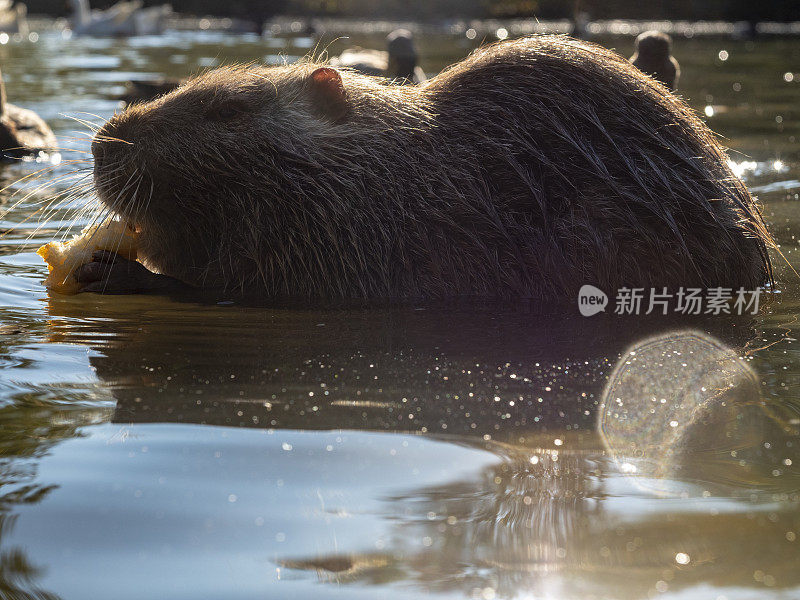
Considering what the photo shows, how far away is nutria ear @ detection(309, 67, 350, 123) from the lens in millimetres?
4285

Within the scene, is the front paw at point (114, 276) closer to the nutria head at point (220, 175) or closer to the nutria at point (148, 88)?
the nutria head at point (220, 175)

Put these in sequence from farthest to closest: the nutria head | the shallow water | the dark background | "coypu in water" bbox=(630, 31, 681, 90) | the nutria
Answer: the dark background, the nutria, "coypu in water" bbox=(630, 31, 681, 90), the nutria head, the shallow water

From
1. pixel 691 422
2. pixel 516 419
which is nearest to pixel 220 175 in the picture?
pixel 516 419

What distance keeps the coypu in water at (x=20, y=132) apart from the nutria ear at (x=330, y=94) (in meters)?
3.97

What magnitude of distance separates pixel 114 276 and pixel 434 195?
52.1 inches

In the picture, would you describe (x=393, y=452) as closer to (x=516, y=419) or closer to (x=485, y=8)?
(x=516, y=419)

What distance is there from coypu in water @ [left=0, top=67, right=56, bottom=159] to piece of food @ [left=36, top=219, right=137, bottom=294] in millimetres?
3664

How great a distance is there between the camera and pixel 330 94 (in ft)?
14.1

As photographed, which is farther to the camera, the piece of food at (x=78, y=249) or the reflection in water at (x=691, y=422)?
the piece of food at (x=78, y=249)

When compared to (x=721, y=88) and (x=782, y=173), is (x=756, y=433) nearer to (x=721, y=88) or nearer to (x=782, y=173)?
(x=782, y=173)

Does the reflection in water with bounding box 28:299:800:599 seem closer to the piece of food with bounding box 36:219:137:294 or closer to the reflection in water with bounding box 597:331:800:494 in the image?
the reflection in water with bounding box 597:331:800:494

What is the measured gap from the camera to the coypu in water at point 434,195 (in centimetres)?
405

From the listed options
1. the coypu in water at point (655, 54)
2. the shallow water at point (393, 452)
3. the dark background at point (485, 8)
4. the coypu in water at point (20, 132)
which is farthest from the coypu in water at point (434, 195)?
the dark background at point (485, 8)

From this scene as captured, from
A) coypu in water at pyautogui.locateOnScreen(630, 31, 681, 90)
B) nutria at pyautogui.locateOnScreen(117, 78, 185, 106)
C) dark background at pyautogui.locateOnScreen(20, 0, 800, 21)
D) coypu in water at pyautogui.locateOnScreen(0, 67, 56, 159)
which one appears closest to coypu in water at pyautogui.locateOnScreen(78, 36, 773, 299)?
coypu in water at pyautogui.locateOnScreen(630, 31, 681, 90)
